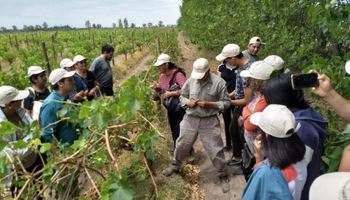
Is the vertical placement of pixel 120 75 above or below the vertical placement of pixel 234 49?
below

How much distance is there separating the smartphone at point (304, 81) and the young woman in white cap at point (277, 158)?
39 centimetres

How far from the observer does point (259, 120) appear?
6.98 feet

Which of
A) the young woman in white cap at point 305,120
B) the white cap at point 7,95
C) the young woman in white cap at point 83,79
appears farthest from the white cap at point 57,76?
the young woman in white cap at point 305,120

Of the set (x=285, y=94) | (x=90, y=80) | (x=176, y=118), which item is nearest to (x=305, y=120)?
(x=285, y=94)

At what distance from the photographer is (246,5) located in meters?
8.48

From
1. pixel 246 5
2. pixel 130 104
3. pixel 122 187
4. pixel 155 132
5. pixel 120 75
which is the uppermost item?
pixel 246 5

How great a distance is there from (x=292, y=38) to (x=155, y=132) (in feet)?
15.9

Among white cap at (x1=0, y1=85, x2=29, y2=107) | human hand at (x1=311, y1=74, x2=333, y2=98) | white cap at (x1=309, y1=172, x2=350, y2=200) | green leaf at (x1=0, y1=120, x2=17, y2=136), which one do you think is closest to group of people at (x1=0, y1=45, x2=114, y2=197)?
white cap at (x1=0, y1=85, x2=29, y2=107)

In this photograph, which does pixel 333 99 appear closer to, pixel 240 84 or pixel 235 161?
pixel 240 84

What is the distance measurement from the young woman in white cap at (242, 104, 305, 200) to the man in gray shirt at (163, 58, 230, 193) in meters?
2.33

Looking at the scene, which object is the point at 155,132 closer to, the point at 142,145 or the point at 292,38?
the point at 142,145

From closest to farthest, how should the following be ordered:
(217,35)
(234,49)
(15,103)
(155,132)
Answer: (155,132) < (15,103) < (234,49) < (217,35)

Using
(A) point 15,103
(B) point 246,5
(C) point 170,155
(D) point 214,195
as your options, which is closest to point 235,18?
(B) point 246,5

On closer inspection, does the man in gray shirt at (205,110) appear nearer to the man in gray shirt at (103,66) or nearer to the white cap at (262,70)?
the white cap at (262,70)
